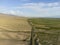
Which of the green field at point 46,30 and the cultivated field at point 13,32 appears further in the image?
the green field at point 46,30

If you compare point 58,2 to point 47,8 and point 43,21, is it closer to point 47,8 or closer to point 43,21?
point 47,8

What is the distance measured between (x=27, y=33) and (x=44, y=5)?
38.8 inches

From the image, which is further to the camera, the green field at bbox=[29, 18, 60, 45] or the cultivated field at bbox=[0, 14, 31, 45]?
the green field at bbox=[29, 18, 60, 45]

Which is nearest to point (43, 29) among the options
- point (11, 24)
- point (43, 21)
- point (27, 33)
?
point (43, 21)

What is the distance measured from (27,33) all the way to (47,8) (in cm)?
98

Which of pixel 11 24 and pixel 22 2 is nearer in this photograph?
pixel 11 24

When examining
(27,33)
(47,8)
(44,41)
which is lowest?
(44,41)

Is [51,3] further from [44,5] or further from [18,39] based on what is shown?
[18,39]

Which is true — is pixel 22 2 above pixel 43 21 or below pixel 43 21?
above

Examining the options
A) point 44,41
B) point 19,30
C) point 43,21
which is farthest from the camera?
point 43,21

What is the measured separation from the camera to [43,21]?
11.8 feet

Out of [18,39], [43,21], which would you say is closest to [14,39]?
[18,39]

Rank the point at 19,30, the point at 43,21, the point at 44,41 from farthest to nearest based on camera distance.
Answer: the point at 43,21, the point at 44,41, the point at 19,30

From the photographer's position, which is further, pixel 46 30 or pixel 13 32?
pixel 46 30
